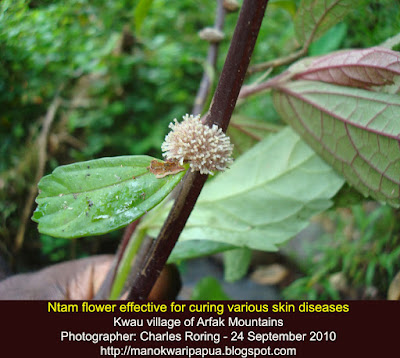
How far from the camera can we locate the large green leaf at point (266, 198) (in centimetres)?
59

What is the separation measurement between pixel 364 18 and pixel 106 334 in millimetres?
924

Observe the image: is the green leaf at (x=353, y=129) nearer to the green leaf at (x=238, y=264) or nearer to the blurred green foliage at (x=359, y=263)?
the green leaf at (x=238, y=264)

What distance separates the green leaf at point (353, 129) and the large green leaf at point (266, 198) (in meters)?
0.04

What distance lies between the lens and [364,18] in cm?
91

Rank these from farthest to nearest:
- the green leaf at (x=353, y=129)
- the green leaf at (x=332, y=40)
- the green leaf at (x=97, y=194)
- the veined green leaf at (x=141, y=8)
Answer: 1. the green leaf at (x=332, y=40)
2. the veined green leaf at (x=141, y=8)
3. the green leaf at (x=353, y=129)
4. the green leaf at (x=97, y=194)

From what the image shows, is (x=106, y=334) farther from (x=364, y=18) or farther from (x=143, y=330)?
(x=364, y=18)

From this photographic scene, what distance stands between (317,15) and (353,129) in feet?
0.66

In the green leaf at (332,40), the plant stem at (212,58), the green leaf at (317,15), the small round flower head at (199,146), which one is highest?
the green leaf at (332,40)

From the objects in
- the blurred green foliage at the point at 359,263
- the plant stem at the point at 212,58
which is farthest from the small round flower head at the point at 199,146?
the blurred green foliage at the point at 359,263

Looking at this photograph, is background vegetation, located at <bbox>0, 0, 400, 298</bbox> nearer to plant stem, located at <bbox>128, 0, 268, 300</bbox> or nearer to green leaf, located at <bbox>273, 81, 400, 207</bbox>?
green leaf, located at <bbox>273, 81, 400, 207</bbox>

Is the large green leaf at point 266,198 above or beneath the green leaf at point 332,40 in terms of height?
beneath

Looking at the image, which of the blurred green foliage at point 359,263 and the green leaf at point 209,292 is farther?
the blurred green foliage at point 359,263

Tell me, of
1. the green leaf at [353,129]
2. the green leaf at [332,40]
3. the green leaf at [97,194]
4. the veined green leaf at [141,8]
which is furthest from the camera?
the green leaf at [332,40]

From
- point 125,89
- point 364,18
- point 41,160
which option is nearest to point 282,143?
point 364,18
